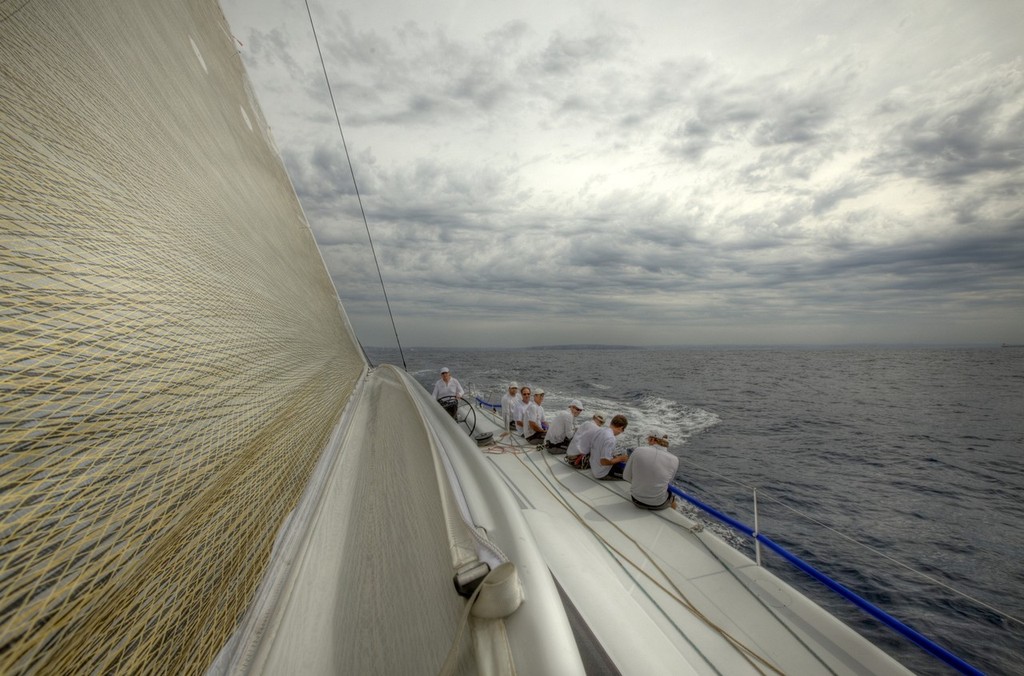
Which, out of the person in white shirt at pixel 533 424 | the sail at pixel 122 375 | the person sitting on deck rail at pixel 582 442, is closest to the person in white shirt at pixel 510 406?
the person in white shirt at pixel 533 424

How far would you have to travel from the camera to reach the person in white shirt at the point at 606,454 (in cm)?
433

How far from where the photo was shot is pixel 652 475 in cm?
359

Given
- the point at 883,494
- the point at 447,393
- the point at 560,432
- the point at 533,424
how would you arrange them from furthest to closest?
the point at 883,494
the point at 533,424
the point at 447,393
the point at 560,432

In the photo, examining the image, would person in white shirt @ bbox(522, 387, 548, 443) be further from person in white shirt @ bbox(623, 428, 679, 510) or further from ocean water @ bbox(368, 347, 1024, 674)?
person in white shirt @ bbox(623, 428, 679, 510)

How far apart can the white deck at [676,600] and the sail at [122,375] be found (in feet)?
2.63

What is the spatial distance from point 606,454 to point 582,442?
544mm

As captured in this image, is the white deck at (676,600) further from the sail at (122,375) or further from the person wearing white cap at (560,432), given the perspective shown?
the person wearing white cap at (560,432)

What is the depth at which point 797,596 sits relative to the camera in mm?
2525

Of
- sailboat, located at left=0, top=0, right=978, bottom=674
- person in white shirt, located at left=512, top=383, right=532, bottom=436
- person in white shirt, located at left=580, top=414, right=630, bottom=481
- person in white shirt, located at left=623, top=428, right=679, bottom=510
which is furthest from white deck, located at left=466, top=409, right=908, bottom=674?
person in white shirt, located at left=512, top=383, right=532, bottom=436

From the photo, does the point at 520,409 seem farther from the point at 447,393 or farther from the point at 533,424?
the point at 447,393

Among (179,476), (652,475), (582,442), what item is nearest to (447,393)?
(582,442)

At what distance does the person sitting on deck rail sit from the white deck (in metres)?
0.77

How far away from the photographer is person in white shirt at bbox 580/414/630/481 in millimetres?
4332

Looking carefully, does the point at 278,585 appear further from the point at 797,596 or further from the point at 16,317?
the point at 797,596
